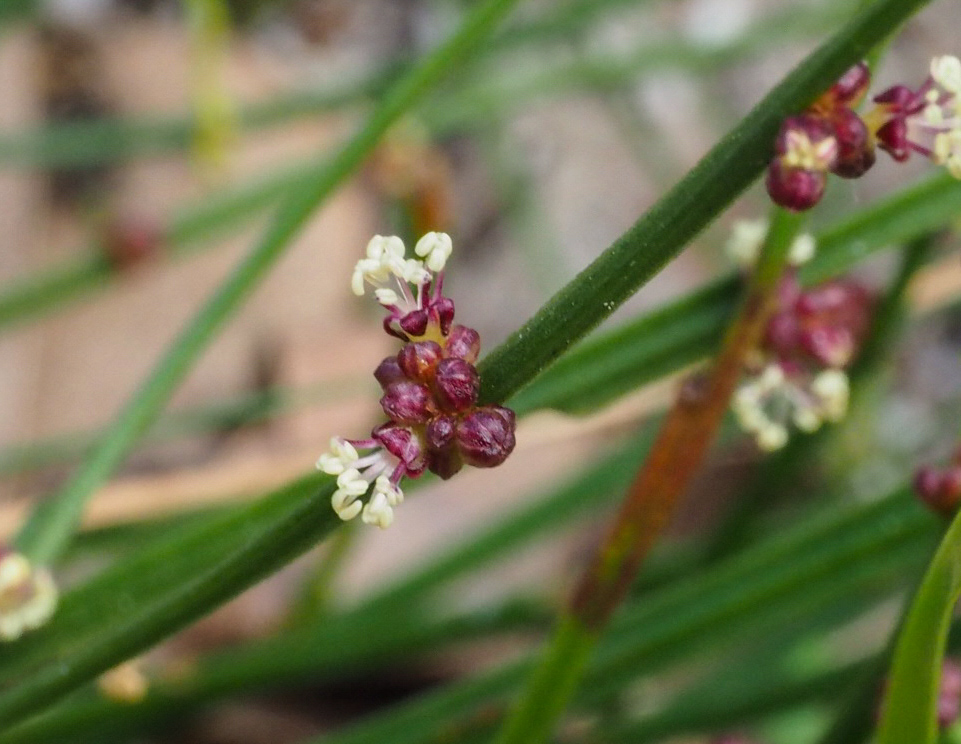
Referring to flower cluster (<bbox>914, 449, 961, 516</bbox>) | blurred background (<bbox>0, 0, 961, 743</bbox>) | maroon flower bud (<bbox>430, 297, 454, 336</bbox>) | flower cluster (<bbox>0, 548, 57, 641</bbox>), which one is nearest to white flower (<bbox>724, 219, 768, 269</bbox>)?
flower cluster (<bbox>914, 449, 961, 516</bbox>)

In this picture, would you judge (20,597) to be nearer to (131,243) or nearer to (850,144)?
(850,144)

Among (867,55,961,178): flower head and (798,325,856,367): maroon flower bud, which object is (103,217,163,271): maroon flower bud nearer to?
(798,325,856,367): maroon flower bud

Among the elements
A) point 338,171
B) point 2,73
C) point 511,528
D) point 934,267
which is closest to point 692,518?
point 934,267

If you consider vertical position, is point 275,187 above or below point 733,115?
below

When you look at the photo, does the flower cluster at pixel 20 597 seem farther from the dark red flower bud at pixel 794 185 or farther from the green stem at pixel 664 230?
the dark red flower bud at pixel 794 185

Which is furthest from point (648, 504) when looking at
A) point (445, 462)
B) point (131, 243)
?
point (131, 243)

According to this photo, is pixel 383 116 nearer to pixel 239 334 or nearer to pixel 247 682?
pixel 247 682

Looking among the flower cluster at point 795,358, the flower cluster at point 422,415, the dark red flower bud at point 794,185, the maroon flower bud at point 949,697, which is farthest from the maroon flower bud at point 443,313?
the maroon flower bud at point 949,697
